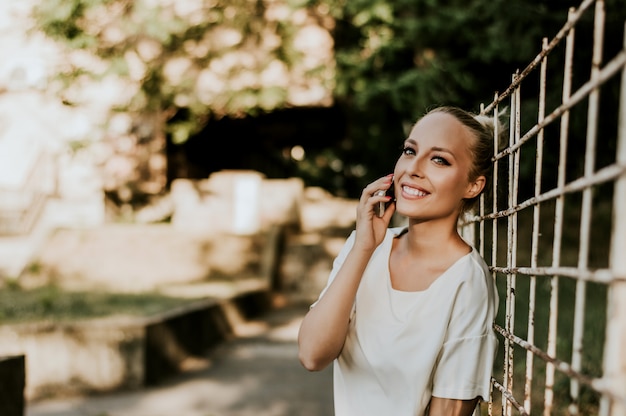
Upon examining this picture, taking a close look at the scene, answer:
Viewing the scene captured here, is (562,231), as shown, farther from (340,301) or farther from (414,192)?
(340,301)

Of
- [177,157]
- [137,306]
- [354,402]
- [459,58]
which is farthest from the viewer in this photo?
[177,157]

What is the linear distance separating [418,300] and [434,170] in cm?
40

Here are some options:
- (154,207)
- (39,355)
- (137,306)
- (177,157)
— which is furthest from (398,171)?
(177,157)

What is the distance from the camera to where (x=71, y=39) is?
10852 mm

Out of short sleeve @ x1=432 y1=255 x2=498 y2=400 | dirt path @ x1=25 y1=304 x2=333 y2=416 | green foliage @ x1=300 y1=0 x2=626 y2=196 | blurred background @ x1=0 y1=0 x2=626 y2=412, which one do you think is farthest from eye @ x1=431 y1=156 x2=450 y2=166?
green foliage @ x1=300 y1=0 x2=626 y2=196

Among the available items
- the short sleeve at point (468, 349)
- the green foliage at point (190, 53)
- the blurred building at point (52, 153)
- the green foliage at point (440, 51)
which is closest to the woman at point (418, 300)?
the short sleeve at point (468, 349)

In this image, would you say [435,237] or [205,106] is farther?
[205,106]

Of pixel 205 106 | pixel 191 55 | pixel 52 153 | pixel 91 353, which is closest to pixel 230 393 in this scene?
pixel 91 353

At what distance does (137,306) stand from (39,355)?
1655 millimetres

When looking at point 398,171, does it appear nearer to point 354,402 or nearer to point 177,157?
point 354,402

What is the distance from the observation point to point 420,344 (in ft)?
6.41

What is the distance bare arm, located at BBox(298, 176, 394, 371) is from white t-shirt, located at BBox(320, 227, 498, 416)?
0.31ft

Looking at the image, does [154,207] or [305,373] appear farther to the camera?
[154,207]

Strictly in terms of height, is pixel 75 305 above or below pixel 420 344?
below
